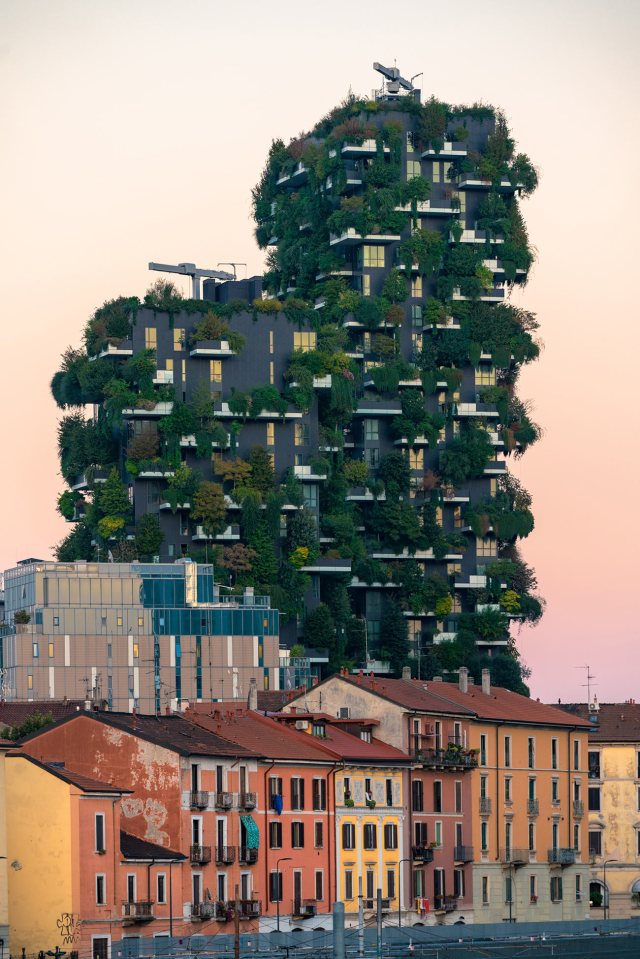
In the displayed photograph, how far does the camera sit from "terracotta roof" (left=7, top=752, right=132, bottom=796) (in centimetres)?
11981

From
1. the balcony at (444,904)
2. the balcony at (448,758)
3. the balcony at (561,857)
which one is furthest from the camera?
the balcony at (561,857)

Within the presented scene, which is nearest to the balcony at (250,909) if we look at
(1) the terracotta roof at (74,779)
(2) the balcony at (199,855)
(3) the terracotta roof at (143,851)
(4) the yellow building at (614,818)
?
(2) the balcony at (199,855)

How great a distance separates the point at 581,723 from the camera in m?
178

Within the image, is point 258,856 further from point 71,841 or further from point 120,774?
point 71,841

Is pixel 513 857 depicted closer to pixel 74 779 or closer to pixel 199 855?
pixel 199 855

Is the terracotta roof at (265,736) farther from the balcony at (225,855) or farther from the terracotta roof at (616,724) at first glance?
the terracotta roof at (616,724)

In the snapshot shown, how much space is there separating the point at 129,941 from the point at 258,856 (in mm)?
17345

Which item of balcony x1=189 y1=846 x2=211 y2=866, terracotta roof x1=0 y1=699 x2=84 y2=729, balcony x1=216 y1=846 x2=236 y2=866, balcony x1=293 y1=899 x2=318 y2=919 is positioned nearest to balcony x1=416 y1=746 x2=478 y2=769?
balcony x1=293 y1=899 x2=318 y2=919

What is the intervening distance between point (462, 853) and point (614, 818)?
33.7 metres

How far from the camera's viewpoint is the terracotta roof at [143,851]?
125250 millimetres

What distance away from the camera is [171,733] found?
5448 inches

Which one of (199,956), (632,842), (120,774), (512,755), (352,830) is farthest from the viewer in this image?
(632,842)

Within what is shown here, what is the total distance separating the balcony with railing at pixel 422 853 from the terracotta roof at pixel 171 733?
16383 mm

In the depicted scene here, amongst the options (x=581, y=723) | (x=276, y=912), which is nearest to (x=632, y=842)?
(x=581, y=723)
